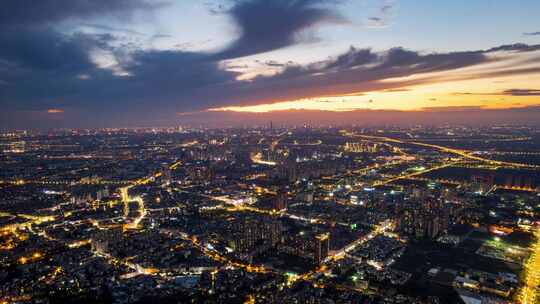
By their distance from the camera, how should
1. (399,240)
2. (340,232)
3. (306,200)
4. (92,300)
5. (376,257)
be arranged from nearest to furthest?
(92,300) < (376,257) < (399,240) < (340,232) < (306,200)

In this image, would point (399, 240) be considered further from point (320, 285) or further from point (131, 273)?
point (131, 273)

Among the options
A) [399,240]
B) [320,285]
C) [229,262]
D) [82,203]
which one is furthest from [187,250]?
[82,203]

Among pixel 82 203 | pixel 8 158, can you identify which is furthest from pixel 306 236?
pixel 8 158

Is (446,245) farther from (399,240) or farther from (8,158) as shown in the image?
(8,158)

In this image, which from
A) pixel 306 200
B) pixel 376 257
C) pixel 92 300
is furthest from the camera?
pixel 306 200

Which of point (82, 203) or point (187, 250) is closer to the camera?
point (187, 250)

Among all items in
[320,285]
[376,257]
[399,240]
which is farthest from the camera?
[399,240]

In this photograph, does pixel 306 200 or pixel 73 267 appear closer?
pixel 73 267

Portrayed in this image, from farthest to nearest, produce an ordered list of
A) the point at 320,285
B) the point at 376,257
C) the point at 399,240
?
the point at 399,240
the point at 376,257
the point at 320,285

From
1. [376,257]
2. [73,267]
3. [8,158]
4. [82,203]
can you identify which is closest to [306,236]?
[376,257]
